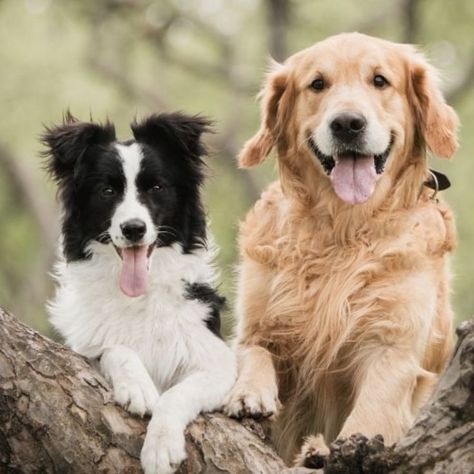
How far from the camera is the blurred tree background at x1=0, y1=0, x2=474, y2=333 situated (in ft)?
59.0

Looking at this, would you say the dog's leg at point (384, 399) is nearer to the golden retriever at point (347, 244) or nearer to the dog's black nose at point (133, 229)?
the golden retriever at point (347, 244)

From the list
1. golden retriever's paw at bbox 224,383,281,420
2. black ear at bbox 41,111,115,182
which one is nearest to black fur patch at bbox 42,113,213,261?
black ear at bbox 41,111,115,182

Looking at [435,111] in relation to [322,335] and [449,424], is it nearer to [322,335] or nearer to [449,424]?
[322,335]

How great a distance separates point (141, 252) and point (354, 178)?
1138mm

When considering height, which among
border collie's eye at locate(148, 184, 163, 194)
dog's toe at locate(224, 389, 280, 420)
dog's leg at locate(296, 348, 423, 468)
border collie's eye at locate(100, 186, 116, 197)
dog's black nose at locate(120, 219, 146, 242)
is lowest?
dog's toe at locate(224, 389, 280, 420)

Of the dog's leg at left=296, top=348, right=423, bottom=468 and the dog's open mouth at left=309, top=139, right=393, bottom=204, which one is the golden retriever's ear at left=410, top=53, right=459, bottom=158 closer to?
the dog's open mouth at left=309, top=139, right=393, bottom=204

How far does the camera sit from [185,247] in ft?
17.7

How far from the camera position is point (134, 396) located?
4434mm

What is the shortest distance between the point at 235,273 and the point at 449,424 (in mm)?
2269

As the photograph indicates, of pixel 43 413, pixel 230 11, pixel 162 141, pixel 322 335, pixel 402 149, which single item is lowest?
pixel 43 413

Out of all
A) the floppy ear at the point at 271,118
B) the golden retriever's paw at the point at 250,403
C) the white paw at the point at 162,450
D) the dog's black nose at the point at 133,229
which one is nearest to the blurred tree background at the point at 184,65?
the floppy ear at the point at 271,118

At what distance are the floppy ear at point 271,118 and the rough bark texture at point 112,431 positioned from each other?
171cm

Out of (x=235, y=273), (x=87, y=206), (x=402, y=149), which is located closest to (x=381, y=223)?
(x=402, y=149)

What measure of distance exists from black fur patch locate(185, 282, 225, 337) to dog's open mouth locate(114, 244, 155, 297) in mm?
267
